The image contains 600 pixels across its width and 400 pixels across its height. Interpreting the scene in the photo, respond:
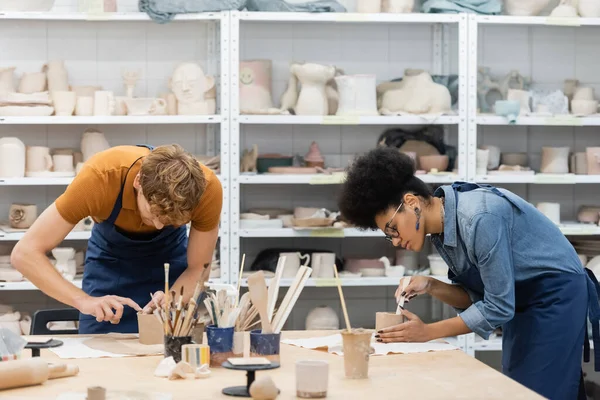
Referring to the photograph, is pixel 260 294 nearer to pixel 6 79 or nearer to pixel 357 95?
pixel 357 95

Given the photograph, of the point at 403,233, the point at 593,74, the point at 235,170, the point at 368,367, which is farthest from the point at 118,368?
the point at 593,74

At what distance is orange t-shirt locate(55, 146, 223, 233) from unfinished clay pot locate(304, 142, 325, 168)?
2.02 m

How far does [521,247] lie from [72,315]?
1721 mm

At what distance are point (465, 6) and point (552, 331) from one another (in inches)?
107

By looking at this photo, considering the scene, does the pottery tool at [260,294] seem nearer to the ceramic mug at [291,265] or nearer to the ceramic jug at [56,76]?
the ceramic mug at [291,265]

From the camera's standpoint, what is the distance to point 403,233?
2.45 m

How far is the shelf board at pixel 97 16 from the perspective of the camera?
15.0 feet

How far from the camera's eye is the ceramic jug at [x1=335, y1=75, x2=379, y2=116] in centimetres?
472

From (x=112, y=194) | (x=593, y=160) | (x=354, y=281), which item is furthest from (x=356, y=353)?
(x=593, y=160)

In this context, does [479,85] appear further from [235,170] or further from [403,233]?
[403,233]

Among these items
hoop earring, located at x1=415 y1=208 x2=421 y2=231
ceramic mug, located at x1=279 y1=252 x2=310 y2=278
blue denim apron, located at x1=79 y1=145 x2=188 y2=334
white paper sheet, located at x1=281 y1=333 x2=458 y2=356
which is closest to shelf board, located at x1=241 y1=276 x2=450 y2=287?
ceramic mug, located at x1=279 y1=252 x2=310 y2=278

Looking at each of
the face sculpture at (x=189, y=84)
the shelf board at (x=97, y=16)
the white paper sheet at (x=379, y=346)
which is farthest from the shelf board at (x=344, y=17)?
the white paper sheet at (x=379, y=346)

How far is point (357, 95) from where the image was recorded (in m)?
4.72

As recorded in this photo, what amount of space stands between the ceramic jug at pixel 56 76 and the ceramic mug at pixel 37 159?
13.2 inches
